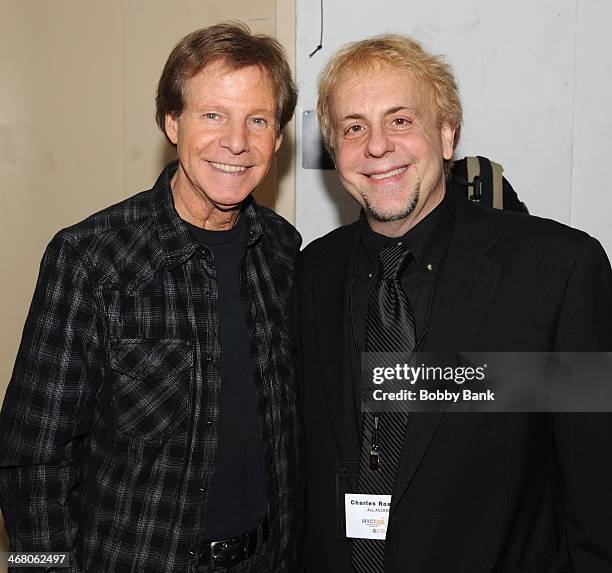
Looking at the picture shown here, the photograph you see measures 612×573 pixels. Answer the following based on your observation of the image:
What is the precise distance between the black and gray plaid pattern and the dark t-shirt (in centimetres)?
29

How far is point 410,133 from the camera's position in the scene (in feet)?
6.21

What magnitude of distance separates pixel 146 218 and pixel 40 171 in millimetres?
1323

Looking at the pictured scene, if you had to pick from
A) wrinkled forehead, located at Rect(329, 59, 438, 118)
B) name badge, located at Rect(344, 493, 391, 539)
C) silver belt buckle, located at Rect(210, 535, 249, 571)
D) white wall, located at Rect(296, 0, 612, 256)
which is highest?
white wall, located at Rect(296, 0, 612, 256)

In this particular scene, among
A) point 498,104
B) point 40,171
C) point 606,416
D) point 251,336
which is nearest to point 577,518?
point 606,416

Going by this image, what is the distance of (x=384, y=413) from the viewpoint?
1.75 metres

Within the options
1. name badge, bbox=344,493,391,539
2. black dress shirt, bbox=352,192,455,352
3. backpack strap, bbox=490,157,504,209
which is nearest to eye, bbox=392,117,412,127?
black dress shirt, bbox=352,192,455,352

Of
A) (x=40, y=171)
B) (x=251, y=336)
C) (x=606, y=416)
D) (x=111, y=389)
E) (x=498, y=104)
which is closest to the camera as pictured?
(x=606, y=416)

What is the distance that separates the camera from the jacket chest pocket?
5.82ft

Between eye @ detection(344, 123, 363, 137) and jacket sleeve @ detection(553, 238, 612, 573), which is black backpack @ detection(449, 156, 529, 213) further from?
jacket sleeve @ detection(553, 238, 612, 573)

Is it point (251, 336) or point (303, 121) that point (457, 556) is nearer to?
point (251, 336)

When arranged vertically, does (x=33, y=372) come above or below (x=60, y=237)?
below

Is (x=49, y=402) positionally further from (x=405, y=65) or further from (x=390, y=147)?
(x=405, y=65)

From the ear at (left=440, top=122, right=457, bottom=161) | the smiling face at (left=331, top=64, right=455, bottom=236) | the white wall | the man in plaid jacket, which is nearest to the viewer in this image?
the man in plaid jacket
